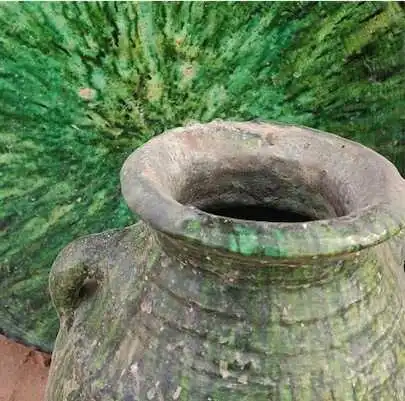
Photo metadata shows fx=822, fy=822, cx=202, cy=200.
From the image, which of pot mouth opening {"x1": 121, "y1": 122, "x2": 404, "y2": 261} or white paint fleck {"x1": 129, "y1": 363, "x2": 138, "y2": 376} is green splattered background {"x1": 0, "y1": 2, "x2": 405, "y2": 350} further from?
white paint fleck {"x1": 129, "y1": 363, "x2": 138, "y2": 376}

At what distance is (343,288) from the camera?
136 cm

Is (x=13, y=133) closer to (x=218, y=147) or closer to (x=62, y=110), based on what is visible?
(x=62, y=110)

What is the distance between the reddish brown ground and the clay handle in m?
0.96

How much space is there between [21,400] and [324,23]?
143 cm

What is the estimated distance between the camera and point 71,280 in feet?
5.27

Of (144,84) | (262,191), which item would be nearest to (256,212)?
(262,191)

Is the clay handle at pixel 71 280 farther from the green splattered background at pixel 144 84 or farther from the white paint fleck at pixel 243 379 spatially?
the green splattered background at pixel 144 84

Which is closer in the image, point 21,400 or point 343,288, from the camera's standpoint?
point 343,288

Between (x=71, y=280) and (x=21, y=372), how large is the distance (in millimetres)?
1138

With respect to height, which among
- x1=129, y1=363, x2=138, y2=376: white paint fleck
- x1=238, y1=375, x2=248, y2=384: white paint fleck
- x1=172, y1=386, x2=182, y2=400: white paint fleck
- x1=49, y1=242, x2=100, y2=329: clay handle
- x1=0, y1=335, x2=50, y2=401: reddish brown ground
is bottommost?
x1=0, y1=335, x2=50, y2=401: reddish brown ground

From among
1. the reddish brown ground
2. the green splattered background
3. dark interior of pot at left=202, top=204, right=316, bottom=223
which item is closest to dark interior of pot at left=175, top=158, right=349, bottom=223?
dark interior of pot at left=202, top=204, right=316, bottom=223

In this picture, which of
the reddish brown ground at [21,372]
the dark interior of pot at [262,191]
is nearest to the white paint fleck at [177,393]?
the dark interior of pot at [262,191]

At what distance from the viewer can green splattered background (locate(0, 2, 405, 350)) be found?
7.16ft

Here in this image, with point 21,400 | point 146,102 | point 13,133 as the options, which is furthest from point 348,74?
point 21,400
